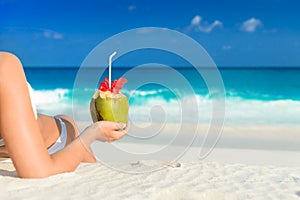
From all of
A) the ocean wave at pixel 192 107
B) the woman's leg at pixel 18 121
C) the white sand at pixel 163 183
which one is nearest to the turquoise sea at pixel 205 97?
the ocean wave at pixel 192 107

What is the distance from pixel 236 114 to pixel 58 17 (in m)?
23.0

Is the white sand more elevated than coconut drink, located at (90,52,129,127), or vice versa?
coconut drink, located at (90,52,129,127)

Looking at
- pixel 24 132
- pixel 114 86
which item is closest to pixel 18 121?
pixel 24 132

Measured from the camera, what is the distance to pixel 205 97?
1675 centimetres

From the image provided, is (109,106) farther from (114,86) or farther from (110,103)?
(114,86)

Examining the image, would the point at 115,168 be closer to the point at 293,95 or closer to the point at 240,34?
the point at 293,95

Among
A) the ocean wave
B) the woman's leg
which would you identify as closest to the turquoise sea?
the ocean wave

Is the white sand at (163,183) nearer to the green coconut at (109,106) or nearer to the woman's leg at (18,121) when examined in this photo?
the woman's leg at (18,121)

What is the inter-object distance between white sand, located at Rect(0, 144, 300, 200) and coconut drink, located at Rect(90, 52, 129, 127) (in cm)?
41

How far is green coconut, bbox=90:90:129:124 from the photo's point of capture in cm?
280

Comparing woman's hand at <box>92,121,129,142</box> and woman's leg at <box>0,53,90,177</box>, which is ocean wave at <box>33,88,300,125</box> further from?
woman's leg at <box>0,53,90,177</box>

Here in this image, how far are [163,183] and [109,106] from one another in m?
0.59

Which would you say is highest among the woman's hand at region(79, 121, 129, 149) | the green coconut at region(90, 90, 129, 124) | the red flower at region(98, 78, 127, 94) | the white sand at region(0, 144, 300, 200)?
the red flower at region(98, 78, 127, 94)

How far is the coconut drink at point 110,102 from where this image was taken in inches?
110
